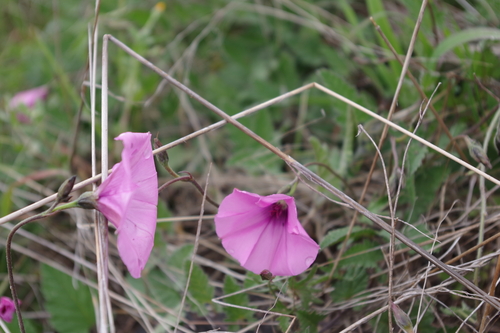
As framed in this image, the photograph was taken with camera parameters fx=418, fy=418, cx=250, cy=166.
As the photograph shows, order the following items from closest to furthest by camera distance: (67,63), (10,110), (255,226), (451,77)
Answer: (255,226) → (451,77) → (10,110) → (67,63)

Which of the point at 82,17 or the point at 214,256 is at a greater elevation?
the point at 82,17

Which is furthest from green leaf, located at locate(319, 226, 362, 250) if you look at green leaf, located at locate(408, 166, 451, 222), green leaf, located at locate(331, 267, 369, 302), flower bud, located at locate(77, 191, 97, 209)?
flower bud, located at locate(77, 191, 97, 209)

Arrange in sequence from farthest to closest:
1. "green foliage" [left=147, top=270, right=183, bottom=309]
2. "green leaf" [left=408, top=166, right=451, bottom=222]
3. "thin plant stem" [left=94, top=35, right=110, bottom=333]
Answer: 1. "green foliage" [left=147, top=270, right=183, bottom=309]
2. "green leaf" [left=408, top=166, right=451, bottom=222]
3. "thin plant stem" [left=94, top=35, right=110, bottom=333]

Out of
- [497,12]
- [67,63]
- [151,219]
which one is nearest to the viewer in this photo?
[151,219]

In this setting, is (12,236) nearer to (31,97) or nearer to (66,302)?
(66,302)

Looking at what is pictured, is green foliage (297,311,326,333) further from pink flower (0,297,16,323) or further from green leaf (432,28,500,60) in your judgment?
green leaf (432,28,500,60)

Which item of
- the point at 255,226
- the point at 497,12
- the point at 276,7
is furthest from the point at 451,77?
the point at 276,7

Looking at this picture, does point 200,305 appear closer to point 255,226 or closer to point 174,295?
point 174,295
